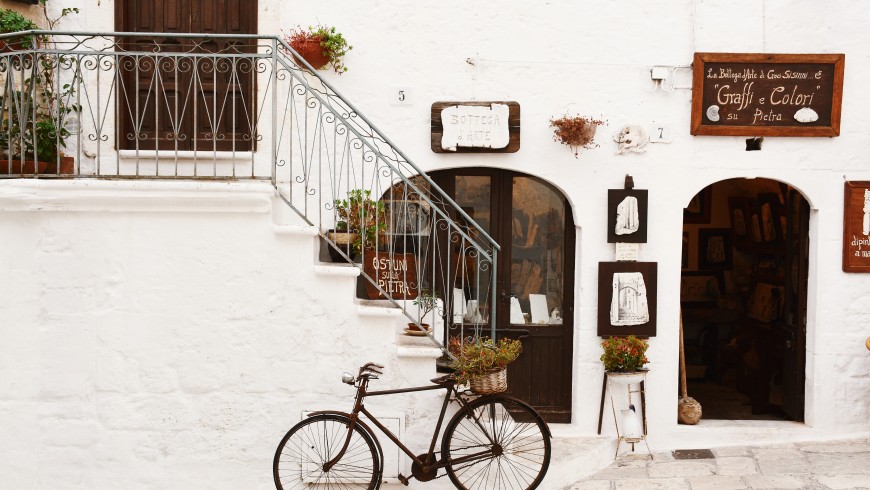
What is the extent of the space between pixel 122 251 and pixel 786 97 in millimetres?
5691

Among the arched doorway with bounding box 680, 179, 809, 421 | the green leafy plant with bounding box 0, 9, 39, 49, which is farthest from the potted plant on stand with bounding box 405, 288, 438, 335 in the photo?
the green leafy plant with bounding box 0, 9, 39, 49

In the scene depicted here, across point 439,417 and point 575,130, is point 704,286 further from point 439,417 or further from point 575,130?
point 439,417

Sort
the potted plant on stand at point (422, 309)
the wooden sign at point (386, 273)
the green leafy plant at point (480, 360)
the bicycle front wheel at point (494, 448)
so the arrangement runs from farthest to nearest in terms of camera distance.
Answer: the wooden sign at point (386, 273), the potted plant on stand at point (422, 309), the bicycle front wheel at point (494, 448), the green leafy plant at point (480, 360)

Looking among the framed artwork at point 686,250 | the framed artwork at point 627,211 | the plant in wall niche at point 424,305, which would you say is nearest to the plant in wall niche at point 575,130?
the framed artwork at point 627,211

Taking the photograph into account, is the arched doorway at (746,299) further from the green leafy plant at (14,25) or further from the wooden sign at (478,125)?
the green leafy plant at (14,25)

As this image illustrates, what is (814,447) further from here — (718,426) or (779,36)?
(779,36)

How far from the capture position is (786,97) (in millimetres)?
7801

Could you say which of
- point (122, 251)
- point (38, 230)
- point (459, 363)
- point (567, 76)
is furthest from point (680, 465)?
point (38, 230)

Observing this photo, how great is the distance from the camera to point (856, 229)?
790 centimetres

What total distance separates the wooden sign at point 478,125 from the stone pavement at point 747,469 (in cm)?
291

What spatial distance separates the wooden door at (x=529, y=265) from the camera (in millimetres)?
8086

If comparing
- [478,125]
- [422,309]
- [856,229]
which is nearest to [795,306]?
[856,229]

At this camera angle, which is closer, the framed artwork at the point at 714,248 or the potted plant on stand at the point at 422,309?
the potted plant on stand at the point at 422,309

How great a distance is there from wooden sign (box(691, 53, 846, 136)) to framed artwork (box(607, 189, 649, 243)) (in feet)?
2.49
